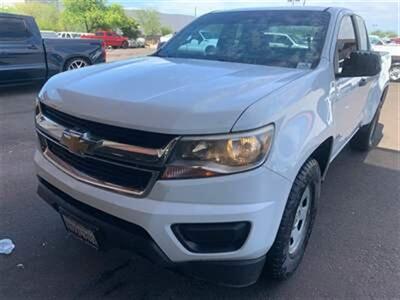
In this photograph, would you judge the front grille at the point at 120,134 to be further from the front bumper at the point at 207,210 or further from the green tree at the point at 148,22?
the green tree at the point at 148,22

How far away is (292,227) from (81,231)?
1216 mm

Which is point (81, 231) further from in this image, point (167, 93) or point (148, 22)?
A: point (148, 22)

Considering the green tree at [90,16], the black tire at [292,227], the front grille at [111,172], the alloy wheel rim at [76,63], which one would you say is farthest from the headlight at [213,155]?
the green tree at [90,16]

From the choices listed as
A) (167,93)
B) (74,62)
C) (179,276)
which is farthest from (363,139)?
(74,62)

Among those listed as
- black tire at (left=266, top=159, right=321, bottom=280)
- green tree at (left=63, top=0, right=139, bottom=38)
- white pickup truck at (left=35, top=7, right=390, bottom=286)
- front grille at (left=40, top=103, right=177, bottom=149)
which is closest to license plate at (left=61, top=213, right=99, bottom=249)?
white pickup truck at (left=35, top=7, right=390, bottom=286)

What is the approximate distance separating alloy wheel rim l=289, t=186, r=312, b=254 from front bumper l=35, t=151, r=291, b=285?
0.54 meters

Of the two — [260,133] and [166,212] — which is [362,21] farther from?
[166,212]

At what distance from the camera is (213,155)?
186 centimetres

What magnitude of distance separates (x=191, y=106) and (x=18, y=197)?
2.47 meters

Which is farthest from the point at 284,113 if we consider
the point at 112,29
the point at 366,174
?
the point at 112,29

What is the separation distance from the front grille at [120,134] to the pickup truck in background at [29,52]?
7.28m

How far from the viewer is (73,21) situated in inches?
2111

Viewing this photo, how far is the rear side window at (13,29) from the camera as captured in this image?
8.46 metres

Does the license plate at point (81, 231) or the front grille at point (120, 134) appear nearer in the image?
the front grille at point (120, 134)
